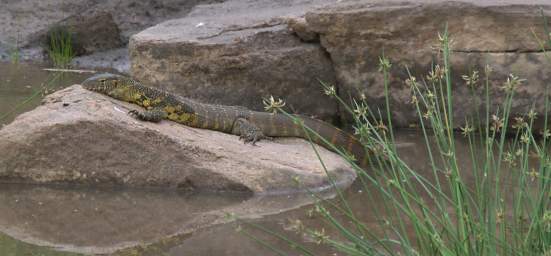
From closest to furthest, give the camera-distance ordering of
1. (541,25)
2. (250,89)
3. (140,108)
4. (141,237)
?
1. (141,237)
2. (140,108)
3. (541,25)
4. (250,89)

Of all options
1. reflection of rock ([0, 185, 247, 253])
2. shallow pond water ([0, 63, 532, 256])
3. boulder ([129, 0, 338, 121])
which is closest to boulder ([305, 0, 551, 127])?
boulder ([129, 0, 338, 121])

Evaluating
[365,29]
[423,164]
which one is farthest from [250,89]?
[423,164]

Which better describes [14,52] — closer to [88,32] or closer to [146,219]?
[88,32]

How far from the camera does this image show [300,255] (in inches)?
204

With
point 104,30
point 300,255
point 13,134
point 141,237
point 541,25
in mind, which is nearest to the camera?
point 300,255

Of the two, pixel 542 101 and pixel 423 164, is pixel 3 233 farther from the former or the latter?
pixel 542 101

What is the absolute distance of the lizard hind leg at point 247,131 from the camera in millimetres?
7594

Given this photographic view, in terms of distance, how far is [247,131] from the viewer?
7.66 metres

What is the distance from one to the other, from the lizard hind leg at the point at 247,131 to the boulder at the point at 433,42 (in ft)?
3.88

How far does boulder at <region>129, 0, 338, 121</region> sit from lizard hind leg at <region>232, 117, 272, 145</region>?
Answer: 98 centimetres

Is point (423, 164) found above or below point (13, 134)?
below

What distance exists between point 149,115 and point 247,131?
85 cm

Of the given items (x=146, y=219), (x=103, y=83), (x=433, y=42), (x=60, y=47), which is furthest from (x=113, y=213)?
(x=60, y=47)

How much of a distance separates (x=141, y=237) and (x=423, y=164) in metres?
2.77
